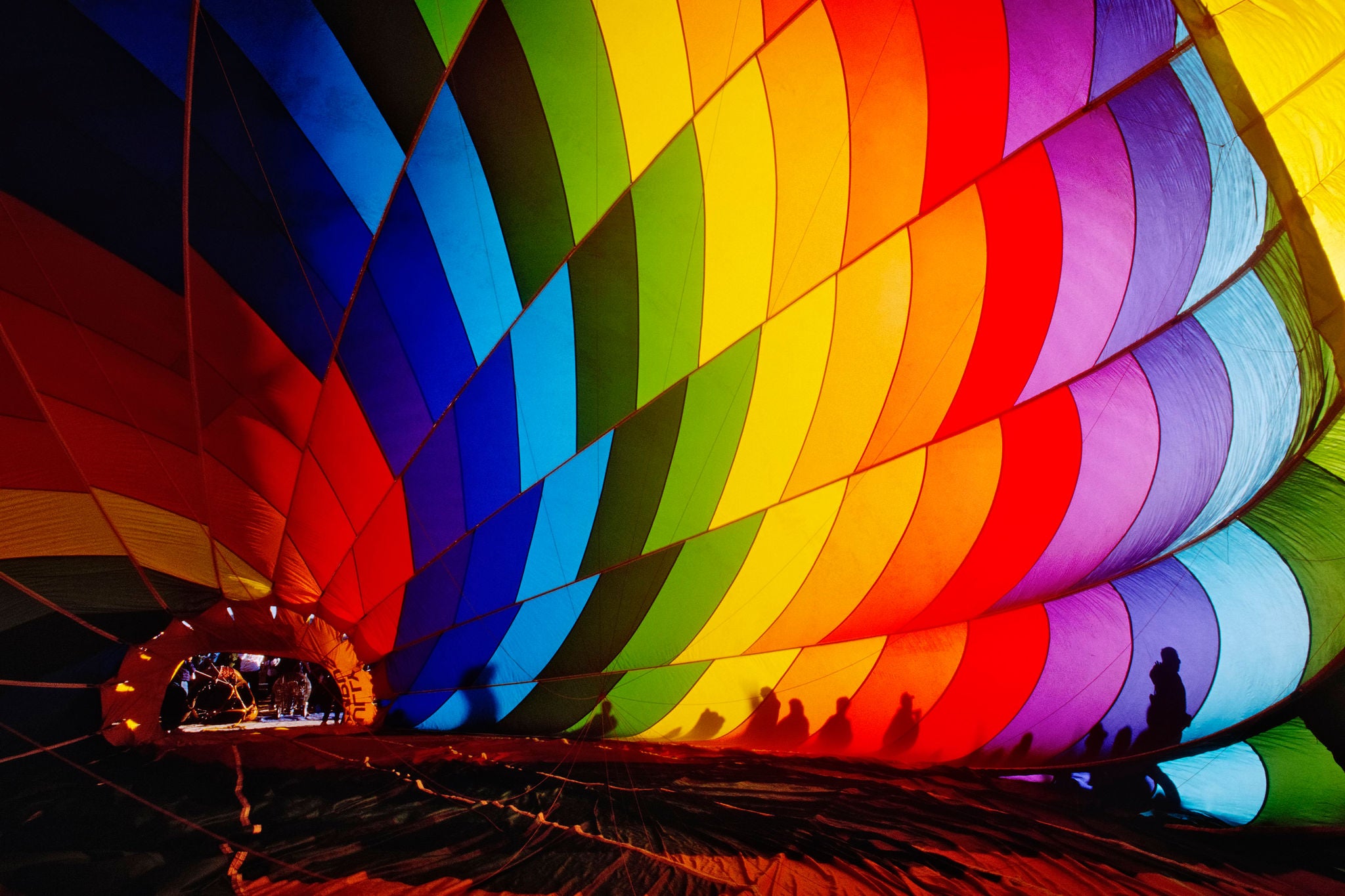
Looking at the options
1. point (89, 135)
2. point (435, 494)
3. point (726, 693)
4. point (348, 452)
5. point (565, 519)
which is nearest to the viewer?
point (89, 135)

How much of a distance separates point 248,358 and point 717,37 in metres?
2.32

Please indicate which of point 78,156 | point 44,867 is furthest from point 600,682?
point 78,156

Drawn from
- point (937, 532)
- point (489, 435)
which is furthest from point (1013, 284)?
point (489, 435)

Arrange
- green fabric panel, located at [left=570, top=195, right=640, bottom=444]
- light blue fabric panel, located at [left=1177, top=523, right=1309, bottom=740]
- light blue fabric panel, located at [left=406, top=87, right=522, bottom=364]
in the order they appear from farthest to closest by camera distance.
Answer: light blue fabric panel, located at [left=1177, top=523, right=1309, bottom=740], green fabric panel, located at [left=570, top=195, right=640, bottom=444], light blue fabric panel, located at [left=406, top=87, right=522, bottom=364]

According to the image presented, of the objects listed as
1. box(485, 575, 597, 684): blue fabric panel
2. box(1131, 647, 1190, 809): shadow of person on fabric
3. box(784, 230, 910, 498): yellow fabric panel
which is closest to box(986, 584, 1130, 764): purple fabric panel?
box(1131, 647, 1190, 809): shadow of person on fabric

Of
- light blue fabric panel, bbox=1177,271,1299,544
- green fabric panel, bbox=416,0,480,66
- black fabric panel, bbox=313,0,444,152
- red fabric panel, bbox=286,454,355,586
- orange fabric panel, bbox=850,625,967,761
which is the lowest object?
orange fabric panel, bbox=850,625,967,761

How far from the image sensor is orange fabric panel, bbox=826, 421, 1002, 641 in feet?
14.1

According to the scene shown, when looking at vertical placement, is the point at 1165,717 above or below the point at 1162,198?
below

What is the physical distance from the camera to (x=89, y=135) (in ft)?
8.36

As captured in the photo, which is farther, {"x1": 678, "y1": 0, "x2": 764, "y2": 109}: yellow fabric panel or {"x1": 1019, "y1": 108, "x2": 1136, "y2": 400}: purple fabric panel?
{"x1": 1019, "y1": 108, "x2": 1136, "y2": 400}: purple fabric panel

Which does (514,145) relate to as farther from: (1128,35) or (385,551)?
(1128,35)

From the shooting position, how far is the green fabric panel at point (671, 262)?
10.2 ft

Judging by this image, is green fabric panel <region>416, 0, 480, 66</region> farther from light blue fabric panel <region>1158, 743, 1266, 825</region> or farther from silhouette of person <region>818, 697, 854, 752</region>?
light blue fabric panel <region>1158, 743, 1266, 825</region>

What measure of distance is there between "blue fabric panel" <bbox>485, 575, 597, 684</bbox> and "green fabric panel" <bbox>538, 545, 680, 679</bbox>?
0.04 meters
